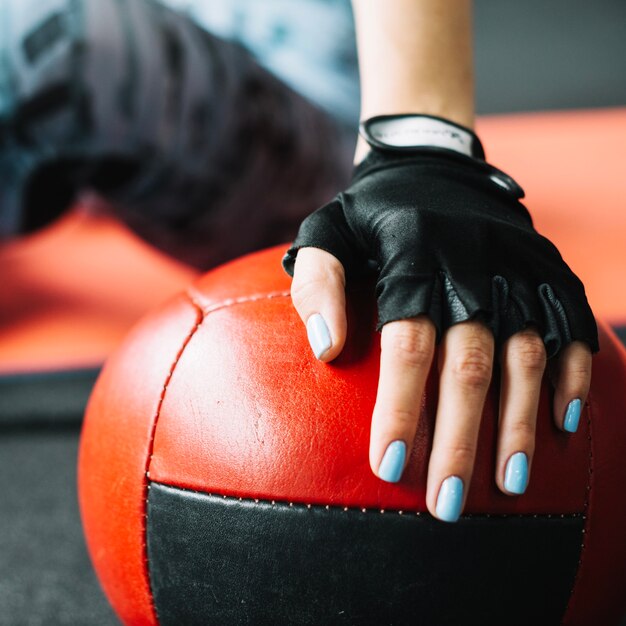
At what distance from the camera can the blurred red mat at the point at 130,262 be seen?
162 centimetres

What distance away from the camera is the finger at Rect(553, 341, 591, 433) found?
0.55 metres

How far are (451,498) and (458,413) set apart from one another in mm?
58

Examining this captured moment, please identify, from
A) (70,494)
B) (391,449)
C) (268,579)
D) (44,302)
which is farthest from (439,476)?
(44,302)

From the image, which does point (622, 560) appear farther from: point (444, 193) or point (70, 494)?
point (70, 494)

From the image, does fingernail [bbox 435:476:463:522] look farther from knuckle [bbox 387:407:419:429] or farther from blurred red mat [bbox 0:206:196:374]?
blurred red mat [bbox 0:206:196:374]

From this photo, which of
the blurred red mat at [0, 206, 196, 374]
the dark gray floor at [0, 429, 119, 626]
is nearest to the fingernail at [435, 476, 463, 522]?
the dark gray floor at [0, 429, 119, 626]

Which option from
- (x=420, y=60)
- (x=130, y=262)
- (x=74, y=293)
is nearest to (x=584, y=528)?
(x=420, y=60)

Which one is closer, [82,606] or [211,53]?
[82,606]

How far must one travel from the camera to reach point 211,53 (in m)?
1.33

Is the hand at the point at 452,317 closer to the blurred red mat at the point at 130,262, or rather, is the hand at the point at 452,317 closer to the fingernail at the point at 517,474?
the fingernail at the point at 517,474

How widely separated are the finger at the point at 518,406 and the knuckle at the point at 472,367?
0.07 ft

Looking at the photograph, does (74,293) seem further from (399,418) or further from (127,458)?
(399,418)

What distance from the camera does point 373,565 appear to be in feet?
1.72

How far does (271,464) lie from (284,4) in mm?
1347
